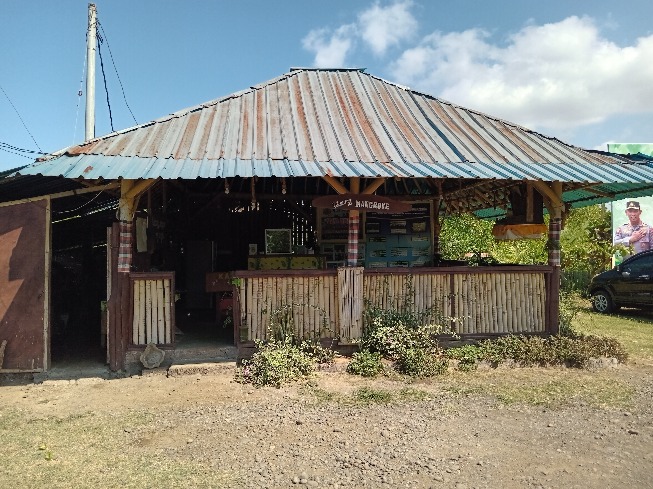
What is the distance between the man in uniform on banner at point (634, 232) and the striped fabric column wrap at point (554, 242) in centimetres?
1391

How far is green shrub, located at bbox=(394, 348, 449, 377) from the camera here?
709 centimetres

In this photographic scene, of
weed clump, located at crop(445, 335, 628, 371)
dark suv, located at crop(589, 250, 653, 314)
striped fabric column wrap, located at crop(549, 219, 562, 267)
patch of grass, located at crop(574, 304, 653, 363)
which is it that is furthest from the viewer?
dark suv, located at crop(589, 250, 653, 314)

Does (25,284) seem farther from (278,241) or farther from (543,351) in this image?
(543,351)

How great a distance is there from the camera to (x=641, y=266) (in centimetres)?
1300

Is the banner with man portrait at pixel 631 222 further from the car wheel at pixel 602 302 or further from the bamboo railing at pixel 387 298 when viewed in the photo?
the bamboo railing at pixel 387 298

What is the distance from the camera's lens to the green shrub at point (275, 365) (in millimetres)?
6809

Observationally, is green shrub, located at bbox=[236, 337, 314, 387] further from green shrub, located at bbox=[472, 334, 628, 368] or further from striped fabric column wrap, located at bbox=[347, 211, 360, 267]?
green shrub, located at bbox=[472, 334, 628, 368]

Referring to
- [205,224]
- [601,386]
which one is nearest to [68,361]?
[205,224]

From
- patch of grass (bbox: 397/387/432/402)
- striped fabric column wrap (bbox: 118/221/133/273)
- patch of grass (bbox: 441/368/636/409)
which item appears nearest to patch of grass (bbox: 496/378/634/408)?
patch of grass (bbox: 441/368/636/409)

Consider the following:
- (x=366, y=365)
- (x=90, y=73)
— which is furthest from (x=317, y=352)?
(x=90, y=73)

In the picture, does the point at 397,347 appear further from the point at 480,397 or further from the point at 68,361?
the point at 68,361

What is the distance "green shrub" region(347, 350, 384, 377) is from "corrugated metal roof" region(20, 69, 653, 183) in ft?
8.74

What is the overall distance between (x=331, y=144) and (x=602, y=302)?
10100 millimetres

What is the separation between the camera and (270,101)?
944cm
